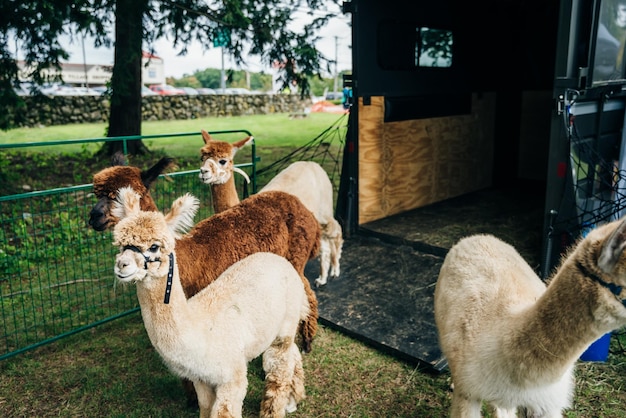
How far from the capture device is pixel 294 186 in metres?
4.71

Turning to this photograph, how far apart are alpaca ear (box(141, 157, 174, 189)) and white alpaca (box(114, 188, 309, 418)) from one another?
868 mm

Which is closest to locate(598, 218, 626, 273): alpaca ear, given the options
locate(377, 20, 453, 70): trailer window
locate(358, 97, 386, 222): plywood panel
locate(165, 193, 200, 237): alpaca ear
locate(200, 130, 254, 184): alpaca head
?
locate(165, 193, 200, 237): alpaca ear

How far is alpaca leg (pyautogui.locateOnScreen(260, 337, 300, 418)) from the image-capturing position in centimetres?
299

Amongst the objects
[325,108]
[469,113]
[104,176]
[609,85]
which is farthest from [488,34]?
[325,108]

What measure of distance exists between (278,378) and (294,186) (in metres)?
2.10

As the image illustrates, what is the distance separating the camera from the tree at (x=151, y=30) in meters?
5.82

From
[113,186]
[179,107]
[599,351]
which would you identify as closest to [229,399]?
[113,186]

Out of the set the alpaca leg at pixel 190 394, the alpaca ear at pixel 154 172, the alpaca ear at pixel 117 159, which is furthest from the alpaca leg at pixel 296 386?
the alpaca ear at pixel 117 159

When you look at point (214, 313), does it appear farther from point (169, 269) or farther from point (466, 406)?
point (466, 406)

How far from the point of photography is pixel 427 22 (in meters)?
6.52

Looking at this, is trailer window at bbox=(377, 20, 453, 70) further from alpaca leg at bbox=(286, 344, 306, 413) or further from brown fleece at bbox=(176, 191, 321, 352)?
alpaca leg at bbox=(286, 344, 306, 413)

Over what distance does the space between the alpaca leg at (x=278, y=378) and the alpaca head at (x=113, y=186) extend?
1295mm

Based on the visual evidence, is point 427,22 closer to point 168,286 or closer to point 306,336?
point 306,336

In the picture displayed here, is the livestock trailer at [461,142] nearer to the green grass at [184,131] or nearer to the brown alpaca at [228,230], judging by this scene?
the brown alpaca at [228,230]
